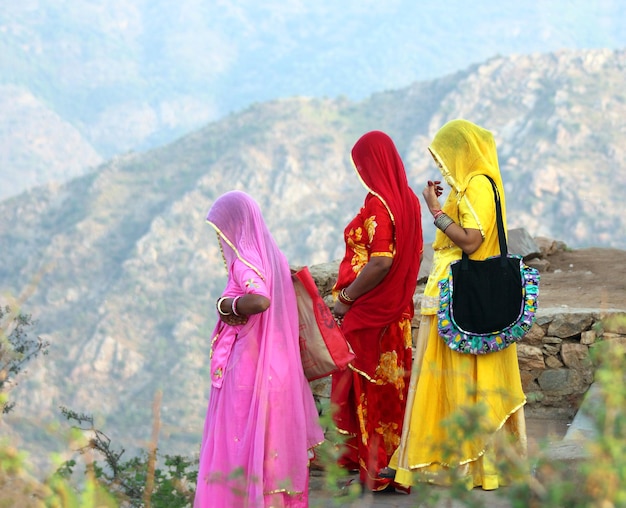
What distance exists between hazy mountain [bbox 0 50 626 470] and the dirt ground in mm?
29379

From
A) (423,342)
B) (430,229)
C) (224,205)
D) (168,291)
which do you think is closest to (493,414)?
(423,342)

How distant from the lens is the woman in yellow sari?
3.55 m

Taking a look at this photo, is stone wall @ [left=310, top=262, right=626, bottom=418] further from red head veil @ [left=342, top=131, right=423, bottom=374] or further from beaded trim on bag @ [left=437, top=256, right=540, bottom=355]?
beaded trim on bag @ [left=437, top=256, right=540, bottom=355]

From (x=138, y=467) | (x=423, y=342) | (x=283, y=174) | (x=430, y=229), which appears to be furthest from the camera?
(x=283, y=174)

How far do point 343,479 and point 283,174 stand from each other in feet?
168

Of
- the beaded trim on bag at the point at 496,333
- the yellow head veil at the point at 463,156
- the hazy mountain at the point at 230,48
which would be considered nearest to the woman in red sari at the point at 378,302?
the yellow head veil at the point at 463,156

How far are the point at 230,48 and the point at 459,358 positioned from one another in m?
116

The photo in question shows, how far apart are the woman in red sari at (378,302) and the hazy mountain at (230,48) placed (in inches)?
3718

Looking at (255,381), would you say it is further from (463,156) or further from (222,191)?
(222,191)

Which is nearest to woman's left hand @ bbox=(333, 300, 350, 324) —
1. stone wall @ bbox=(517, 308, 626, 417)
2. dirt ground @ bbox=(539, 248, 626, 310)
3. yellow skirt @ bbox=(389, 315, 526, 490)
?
yellow skirt @ bbox=(389, 315, 526, 490)

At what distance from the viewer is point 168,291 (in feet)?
156

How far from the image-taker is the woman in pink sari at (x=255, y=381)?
338cm

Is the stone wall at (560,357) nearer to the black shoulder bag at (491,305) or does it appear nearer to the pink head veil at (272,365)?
the black shoulder bag at (491,305)

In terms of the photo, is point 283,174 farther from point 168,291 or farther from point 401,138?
point 168,291
